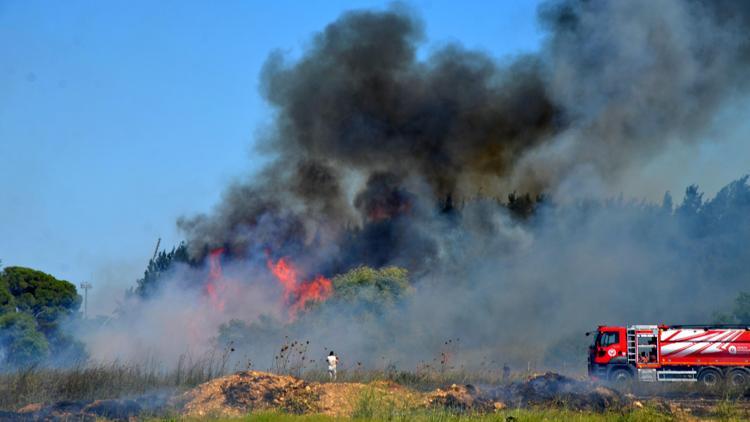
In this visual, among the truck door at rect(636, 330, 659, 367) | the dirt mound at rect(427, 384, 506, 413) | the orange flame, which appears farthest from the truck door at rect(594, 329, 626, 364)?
the orange flame

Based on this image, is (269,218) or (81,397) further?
(269,218)

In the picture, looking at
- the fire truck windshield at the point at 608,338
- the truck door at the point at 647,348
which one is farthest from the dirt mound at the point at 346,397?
the fire truck windshield at the point at 608,338

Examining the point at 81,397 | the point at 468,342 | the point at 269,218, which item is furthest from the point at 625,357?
the point at 269,218

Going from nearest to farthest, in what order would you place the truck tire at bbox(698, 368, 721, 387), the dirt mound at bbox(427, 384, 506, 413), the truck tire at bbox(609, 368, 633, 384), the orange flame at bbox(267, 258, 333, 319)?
the dirt mound at bbox(427, 384, 506, 413) < the truck tire at bbox(698, 368, 721, 387) < the truck tire at bbox(609, 368, 633, 384) < the orange flame at bbox(267, 258, 333, 319)

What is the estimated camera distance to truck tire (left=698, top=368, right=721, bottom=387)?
43750 mm

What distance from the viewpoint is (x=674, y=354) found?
45.0 meters

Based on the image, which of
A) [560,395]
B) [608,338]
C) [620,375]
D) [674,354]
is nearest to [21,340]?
[608,338]

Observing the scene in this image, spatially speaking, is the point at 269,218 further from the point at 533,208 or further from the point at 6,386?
the point at 6,386

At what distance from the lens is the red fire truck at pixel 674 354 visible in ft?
144

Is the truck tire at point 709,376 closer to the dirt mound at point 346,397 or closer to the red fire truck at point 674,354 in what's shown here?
the red fire truck at point 674,354

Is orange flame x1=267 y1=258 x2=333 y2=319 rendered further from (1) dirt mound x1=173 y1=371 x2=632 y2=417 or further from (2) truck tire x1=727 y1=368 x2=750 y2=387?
(1) dirt mound x1=173 y1=371 x2=632 y2=417

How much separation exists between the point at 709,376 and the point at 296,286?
34398 mm

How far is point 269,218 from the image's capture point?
232 feet

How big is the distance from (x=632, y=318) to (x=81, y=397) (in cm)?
4631
